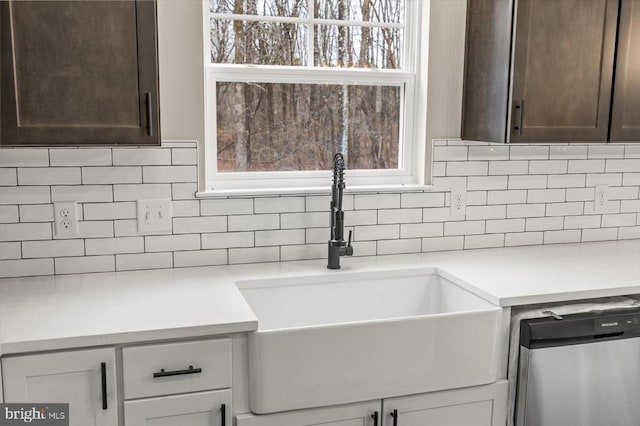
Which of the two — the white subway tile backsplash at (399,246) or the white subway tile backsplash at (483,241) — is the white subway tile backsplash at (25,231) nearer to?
the white subway tile backsplash at (399,246)

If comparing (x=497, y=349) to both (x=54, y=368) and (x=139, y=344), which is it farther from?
(x=54, y=368)

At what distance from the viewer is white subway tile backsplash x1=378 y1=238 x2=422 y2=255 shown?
2.63 meters

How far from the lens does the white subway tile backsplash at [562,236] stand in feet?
9.48

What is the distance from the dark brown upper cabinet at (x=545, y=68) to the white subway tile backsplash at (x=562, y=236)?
1.77ft

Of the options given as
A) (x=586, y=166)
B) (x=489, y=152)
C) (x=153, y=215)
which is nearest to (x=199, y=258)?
(x=153, y=215)

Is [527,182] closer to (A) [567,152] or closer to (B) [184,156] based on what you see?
(A) [567,152]

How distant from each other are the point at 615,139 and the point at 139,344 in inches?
77.5

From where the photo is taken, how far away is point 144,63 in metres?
1.95

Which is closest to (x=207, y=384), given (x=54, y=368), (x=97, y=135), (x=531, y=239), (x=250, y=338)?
(x=250, y=338)

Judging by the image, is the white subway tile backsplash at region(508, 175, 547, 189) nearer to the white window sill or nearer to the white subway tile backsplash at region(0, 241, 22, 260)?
the white window sill

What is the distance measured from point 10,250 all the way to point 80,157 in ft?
1.32

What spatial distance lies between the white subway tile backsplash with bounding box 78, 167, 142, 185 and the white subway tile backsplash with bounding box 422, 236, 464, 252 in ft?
3.93

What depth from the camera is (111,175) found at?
2258 millimetres

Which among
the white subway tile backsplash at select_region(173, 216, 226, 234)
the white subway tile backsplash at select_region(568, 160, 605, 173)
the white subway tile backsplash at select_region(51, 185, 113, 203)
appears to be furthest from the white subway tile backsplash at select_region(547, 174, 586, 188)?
the white subway tile backsplash at select_region(51, 185, 113, 203)
